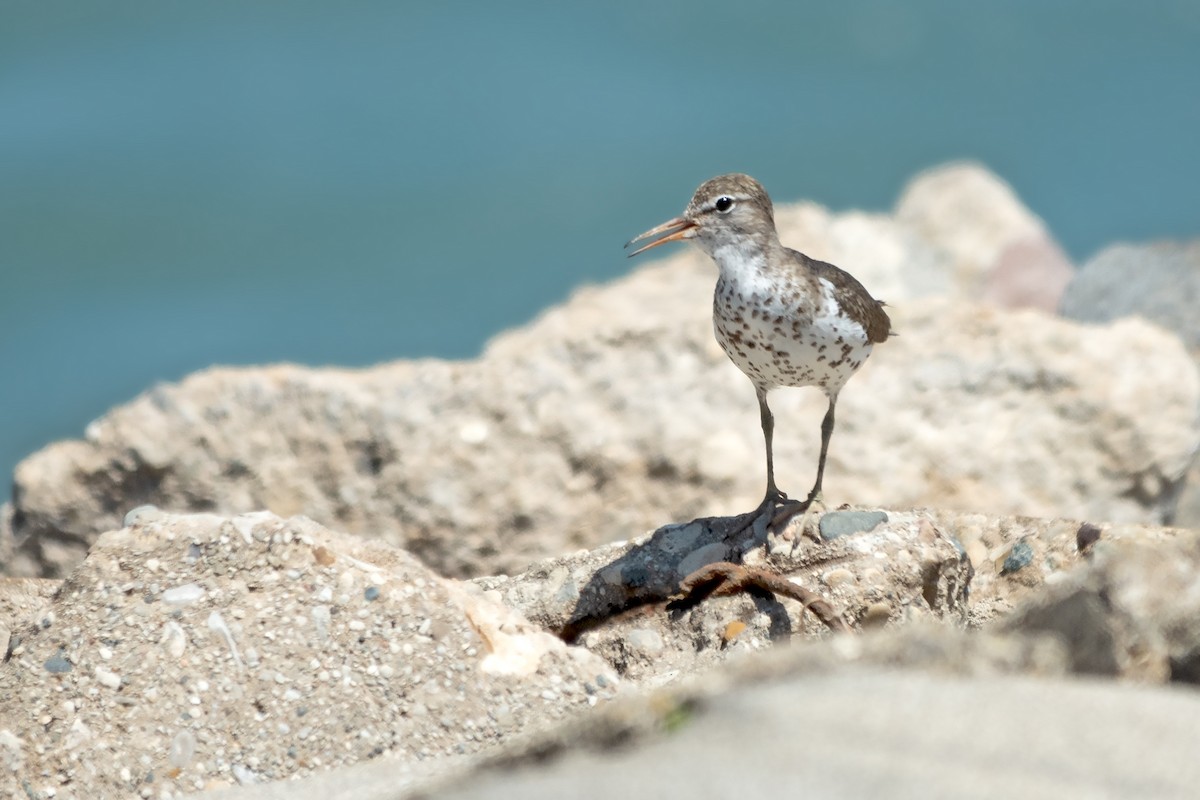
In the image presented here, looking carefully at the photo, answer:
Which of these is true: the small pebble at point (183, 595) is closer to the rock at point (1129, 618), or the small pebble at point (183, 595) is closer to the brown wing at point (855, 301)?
the rock at point (1129, 618)

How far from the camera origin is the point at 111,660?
427cm

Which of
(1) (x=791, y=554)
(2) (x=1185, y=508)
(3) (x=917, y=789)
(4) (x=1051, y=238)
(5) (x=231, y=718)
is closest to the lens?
(3) (x=917, y=789)

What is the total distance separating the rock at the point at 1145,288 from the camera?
409 inches

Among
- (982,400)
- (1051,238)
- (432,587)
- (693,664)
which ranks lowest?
(693,664)

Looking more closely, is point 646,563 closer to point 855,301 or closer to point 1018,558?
point 1018,558

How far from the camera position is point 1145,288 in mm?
10602

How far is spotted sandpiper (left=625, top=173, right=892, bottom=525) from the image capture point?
19.8 feet

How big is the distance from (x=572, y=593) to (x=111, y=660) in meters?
1.83

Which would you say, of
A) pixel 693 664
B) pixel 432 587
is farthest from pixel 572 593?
pixel 432 587

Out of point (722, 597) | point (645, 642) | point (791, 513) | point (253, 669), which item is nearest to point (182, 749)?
point (253, 669)

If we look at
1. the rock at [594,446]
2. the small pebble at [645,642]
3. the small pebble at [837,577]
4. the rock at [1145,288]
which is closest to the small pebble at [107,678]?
the small pebble at [645,642]

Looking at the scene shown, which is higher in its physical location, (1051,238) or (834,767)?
(1051,238)

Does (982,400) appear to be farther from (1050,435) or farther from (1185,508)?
(1185,508)

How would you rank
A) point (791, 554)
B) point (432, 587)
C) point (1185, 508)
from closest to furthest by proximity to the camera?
point (432, 587), point (791, 554), point (1185, 508)
